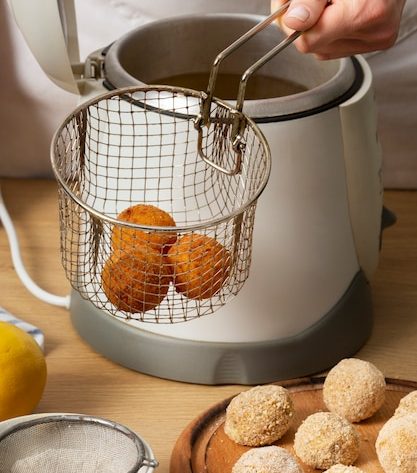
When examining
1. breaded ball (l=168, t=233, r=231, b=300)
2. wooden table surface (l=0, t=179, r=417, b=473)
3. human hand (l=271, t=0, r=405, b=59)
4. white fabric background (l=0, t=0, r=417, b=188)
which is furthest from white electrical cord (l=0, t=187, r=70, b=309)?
human hand (l=271, t=0, r=405, b=59)

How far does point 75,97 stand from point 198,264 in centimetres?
44

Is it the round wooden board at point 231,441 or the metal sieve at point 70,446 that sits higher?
the metal sieve at point 70,446

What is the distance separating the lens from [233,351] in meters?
0.79

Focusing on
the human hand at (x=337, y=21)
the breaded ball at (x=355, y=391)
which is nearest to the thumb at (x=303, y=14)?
the human hand at (x=337, y=21)

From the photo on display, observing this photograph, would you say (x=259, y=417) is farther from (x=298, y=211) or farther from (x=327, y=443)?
(x=298, y=211)

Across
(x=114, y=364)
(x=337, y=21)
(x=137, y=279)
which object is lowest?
(x=114, y=364)

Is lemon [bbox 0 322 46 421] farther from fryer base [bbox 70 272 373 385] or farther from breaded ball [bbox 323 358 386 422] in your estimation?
breaded ball [bbox 323 358 386 422]

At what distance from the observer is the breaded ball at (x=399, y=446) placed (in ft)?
2.17

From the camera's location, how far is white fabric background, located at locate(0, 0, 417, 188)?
39.3 inches

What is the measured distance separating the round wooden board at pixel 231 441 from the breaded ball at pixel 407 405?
0.09 ft

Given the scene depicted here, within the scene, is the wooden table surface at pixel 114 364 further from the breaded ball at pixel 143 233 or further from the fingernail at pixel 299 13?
the fingernail at pixel 299 13

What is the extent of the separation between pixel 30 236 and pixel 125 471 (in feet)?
1.29

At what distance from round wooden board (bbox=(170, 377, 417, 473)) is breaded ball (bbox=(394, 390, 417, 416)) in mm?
28

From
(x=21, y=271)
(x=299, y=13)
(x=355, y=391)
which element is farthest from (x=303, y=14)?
(x=21, y=271)
